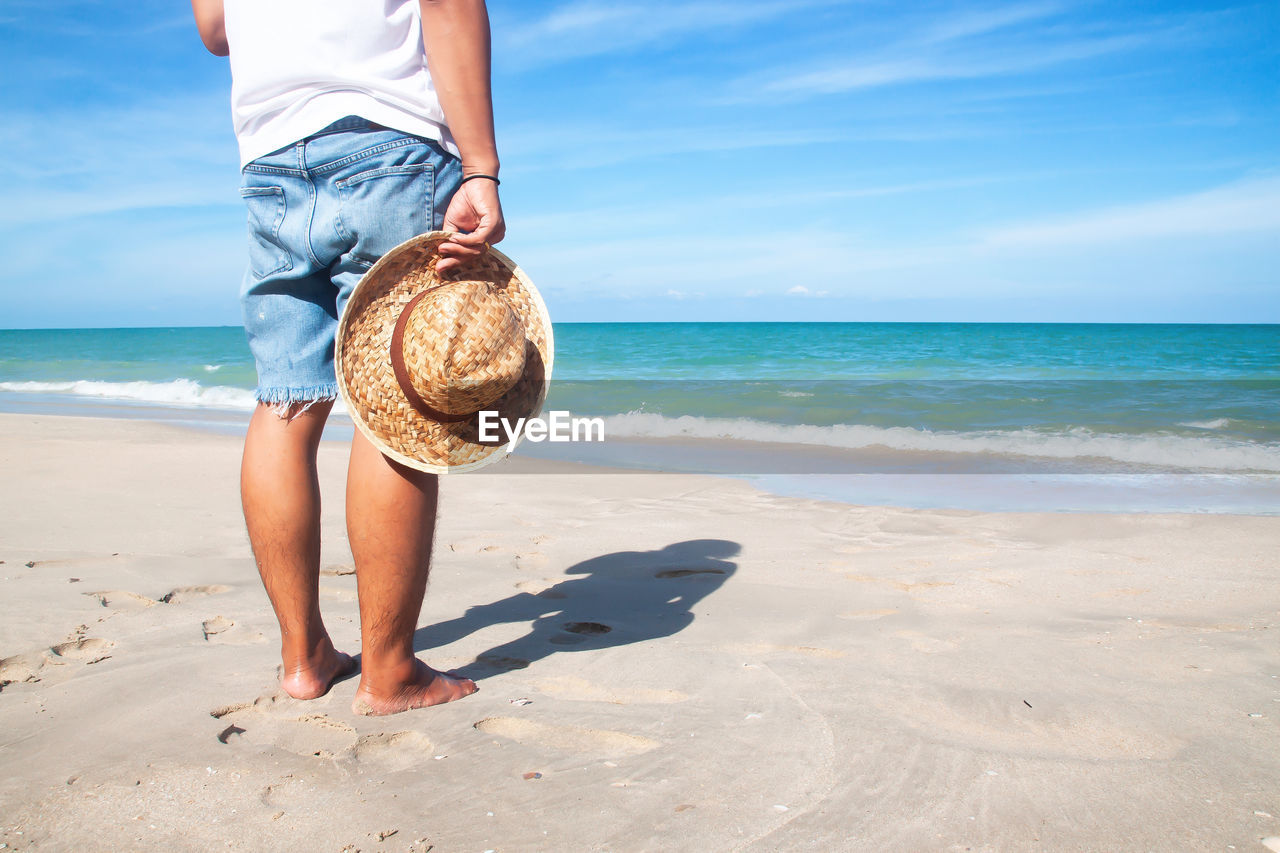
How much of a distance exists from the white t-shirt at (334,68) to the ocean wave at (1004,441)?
5.86 meters

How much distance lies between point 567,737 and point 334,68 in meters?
1.36

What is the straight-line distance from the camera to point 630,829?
130cm

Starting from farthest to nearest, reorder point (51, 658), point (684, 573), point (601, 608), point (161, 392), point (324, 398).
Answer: point (161, 392) < point (684, 573) < point (601, 608) < point (51, 658) < point (324, 398)

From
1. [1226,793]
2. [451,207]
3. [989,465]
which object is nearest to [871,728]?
[1226,793]

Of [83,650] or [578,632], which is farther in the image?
[578,632]

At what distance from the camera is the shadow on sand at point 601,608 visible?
2.20 m

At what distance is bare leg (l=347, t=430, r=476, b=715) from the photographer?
1650mm

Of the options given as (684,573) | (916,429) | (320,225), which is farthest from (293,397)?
(916,429)

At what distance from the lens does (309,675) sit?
71.1 inches

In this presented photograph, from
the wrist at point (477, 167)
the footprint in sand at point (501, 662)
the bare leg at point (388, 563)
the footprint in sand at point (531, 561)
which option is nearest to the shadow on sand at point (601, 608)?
the footprint in sand at point (501, 662)

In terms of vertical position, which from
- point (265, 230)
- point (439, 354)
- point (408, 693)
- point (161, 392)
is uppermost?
point (265, 230)

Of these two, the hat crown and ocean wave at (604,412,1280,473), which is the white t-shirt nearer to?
the hat crown

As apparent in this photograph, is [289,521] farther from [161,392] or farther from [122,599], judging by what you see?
[161,392]

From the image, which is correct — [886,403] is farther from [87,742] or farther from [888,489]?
[87,742]
